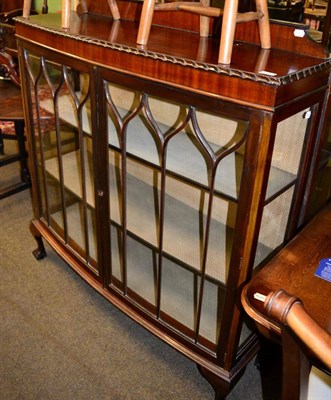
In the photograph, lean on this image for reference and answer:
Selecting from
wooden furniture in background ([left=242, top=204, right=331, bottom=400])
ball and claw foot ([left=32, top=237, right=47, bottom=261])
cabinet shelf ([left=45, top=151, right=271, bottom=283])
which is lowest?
ball and claw foot ([left=32, top=237, right=47, bottom=261])

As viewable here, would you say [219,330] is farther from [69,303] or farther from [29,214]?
[29,214]

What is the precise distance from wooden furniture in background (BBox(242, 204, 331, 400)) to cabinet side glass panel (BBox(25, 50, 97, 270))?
79cm

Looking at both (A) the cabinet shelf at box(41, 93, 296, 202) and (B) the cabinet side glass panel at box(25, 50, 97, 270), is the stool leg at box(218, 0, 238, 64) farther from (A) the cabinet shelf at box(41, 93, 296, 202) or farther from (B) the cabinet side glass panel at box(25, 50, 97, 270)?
(B) the cabinet side glass panel at box(25, 50, 97, 270)

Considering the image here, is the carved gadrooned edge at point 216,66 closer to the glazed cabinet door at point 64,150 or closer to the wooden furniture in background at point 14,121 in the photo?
the glazed cabinet door at point 64,150

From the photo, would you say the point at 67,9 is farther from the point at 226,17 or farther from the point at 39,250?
the point at 39,250

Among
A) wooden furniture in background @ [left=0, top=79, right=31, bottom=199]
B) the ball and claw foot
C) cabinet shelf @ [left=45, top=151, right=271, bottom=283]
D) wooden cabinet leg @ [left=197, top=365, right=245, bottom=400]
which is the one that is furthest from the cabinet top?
the ball and claw foot

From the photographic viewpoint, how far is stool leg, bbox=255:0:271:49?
1.02 metres

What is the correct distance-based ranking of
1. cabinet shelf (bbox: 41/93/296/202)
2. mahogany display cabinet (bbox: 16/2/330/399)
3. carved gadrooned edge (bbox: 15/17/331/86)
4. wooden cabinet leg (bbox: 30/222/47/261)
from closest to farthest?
carved gadrooned edge (bbox: 15/17/331/86), mahogany display cabinet (bbox: 16/2/330/399), cabinet shelf (bbox: 41/93/296/202), wooden cabinet leg (bbox: 30/222/47/261)

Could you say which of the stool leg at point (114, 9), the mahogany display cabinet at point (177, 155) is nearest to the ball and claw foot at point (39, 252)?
the mahogany display cabinet at point (177, 155)

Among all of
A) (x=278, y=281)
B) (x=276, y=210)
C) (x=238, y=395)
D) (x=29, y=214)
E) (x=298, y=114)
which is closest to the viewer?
(x=278, y=281)

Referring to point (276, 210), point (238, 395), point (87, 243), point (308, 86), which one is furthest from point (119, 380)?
point (308, 86)

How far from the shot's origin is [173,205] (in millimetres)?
1326

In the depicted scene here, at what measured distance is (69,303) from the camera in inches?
72.2

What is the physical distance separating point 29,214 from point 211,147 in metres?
1.66
